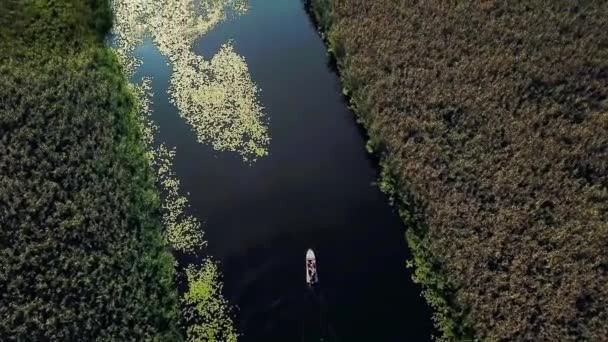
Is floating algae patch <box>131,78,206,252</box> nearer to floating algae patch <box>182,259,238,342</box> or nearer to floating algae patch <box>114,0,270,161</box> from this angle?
floating algae patch <box>182,259,238,342</box>

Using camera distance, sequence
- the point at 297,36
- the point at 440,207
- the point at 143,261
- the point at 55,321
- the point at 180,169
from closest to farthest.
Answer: the point at 55,321 < the point at 143,261 < the point at 440,207 < the point at 180,169 < the point at 297,36

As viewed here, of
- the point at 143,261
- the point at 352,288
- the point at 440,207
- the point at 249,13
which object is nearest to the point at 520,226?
the point at 440,207

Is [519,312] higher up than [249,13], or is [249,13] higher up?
[249,13]

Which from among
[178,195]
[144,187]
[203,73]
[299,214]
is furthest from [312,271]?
[203,73]

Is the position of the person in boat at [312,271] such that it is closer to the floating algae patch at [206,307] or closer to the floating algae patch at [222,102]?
the floating algae patch at [206,307]

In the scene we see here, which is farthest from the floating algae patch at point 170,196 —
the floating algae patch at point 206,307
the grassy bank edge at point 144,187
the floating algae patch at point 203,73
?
the floating algae patch at point 203,73

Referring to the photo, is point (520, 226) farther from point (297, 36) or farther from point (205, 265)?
point (297, 36)

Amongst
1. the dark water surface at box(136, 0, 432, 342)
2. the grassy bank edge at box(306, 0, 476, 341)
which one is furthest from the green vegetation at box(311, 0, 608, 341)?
the dark water surface at box(136, 0, 432, 342)
